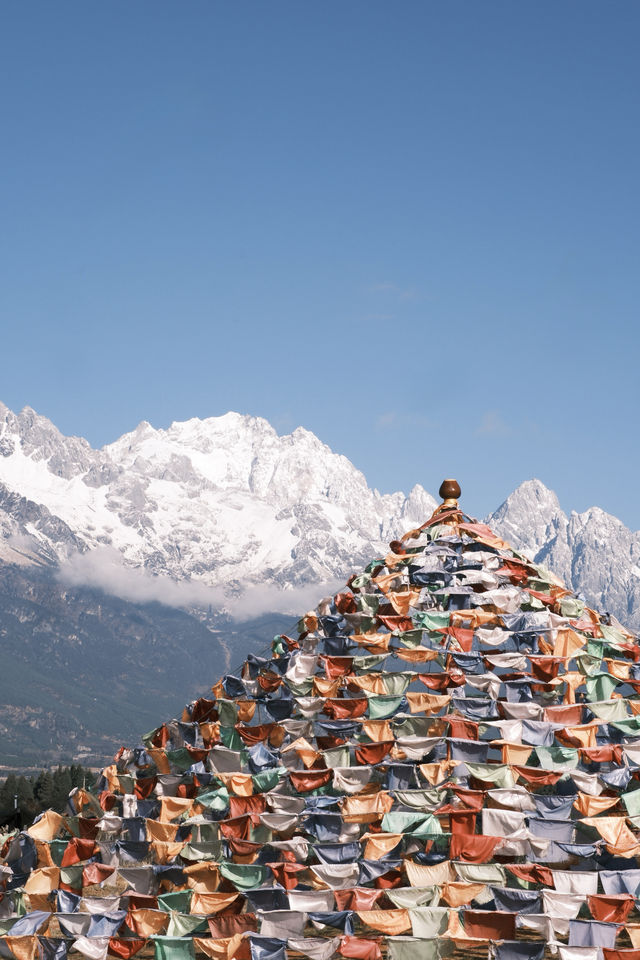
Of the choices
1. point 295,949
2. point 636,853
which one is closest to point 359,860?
point 295,949

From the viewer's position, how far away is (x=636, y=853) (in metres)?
33.5

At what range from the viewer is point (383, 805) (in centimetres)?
3566

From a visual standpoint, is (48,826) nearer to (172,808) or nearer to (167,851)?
(172,808)

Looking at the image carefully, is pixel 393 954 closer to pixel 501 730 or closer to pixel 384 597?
pixel 501 730

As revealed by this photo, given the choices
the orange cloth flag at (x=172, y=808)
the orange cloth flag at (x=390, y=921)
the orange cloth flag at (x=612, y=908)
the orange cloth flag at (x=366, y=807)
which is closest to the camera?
the orange cloth flag at (x=612, y=908)

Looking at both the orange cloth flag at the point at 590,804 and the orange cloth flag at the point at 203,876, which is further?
the orange cloth flag at the point at 590,804

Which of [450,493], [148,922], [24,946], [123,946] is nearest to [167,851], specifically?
[148,922]

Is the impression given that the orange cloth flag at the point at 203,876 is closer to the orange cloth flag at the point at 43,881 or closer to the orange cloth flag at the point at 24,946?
the orange cloth flag at the point at 24,946

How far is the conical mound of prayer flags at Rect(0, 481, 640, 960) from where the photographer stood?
3175cm

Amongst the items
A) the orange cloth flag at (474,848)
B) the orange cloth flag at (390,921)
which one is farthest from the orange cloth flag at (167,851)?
the orange cloth flag at (474,848)

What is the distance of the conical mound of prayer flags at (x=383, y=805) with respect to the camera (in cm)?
3175

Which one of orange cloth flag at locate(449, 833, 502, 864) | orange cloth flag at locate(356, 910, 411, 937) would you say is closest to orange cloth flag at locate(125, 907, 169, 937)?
orange cloth flag at locate(356, 910, 411, 937)

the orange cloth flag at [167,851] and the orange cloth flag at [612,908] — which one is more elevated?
the orange cloth flag at [167,851]

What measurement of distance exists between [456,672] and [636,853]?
8.52 m
